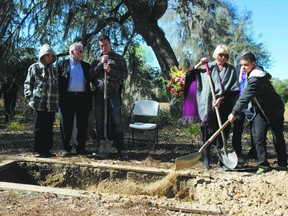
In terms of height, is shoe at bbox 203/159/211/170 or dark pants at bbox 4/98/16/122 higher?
dark pants at bbox 4/98/16/122

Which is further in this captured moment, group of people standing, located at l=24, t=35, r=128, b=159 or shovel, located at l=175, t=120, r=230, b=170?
group of people standing, located at l=24, t=35, r=128, b=159

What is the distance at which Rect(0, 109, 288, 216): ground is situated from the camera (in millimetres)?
3703

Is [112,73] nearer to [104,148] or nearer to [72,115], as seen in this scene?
[72,115]

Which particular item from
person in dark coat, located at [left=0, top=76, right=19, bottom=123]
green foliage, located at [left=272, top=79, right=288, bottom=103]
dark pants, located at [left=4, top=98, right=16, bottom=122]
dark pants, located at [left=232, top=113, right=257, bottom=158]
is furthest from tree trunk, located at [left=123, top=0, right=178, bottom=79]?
green foliage, located at [left=272, top=79, right=288, bottom=103]

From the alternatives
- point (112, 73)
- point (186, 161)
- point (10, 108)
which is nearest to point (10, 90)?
point (10, 108)

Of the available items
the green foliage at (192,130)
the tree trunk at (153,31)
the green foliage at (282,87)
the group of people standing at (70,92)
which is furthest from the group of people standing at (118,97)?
the green foliage at (282,87)

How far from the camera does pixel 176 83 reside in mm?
7598

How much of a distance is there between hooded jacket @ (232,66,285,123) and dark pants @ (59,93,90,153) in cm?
230

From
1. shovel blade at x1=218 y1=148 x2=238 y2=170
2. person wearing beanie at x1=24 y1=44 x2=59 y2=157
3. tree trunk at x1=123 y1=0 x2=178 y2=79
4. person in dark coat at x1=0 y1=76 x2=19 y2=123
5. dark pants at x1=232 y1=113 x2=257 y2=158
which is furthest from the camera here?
person in dark coat at x1=0 y1=76 x2=19 y2=123

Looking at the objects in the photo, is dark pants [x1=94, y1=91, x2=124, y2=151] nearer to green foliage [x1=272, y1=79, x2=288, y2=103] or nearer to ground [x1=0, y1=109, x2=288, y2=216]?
ground [x1=0, y1=109, x2=288, y2=216]

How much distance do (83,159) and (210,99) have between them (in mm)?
2010

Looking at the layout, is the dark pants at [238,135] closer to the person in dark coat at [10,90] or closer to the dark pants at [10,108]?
the dark pants at [10,108]

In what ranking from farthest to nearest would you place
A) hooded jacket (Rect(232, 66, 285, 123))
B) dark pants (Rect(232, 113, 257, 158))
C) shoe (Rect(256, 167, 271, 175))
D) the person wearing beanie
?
dark pants (Rect(232, 113, 257, 158)) → the person wearing beanie → shoe (Rect(256, 167, 271, 175)) → hooded jacket (Rect(232, 66, 285, 123))

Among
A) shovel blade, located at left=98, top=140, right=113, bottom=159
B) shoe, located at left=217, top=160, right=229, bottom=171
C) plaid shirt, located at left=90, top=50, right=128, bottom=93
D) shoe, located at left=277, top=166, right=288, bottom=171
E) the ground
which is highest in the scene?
plaid shirt, located at left=90, top=50, right=128, bottom=93
